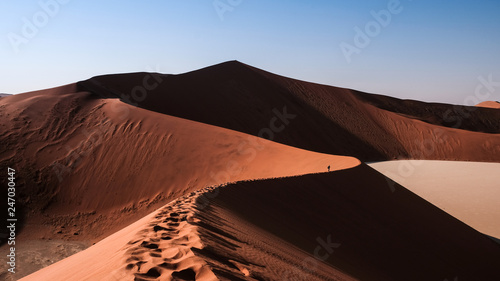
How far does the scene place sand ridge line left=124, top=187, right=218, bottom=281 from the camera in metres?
2.77

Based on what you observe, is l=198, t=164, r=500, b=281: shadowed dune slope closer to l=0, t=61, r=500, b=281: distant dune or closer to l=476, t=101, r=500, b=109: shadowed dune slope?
l=0, t=61, r=500, b=281: distant dune

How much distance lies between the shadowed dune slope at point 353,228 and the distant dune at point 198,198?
4 centimetres

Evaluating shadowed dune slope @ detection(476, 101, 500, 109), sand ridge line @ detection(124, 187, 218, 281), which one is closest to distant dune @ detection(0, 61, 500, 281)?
sand ridge line @ detection(124, 187, 218, 281)

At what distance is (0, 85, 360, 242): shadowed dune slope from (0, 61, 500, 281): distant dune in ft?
0.18

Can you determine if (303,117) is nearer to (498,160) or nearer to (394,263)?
(498,160)

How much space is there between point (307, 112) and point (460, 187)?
56.3 feet

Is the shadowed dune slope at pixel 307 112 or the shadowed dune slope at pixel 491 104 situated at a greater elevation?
the shadowed dune slope at pixel 491 104

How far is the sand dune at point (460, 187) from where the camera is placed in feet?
47.4

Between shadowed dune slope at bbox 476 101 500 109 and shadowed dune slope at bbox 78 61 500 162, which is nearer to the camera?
shadowed dune slope at bbox 78 61 500 162

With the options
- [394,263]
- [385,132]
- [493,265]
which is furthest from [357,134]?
[394,263]

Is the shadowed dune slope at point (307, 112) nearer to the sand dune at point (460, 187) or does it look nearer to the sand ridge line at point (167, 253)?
the sand dune at point (460, 187)

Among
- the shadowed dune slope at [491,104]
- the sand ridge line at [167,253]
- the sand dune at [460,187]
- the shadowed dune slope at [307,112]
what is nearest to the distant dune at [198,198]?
the sand ridge line at [167,253]

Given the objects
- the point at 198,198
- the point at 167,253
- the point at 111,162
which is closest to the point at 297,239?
the point at 198,198

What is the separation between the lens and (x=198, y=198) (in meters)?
6.28
